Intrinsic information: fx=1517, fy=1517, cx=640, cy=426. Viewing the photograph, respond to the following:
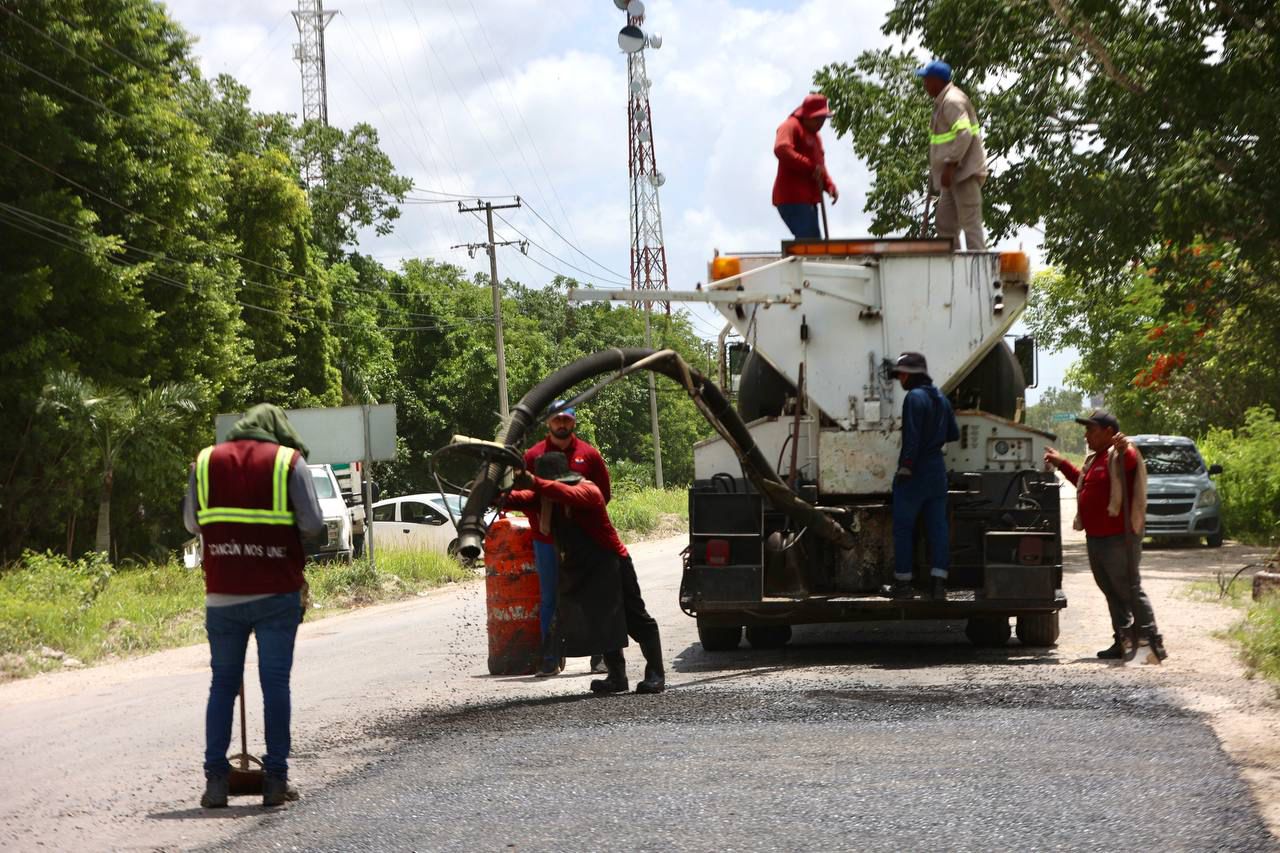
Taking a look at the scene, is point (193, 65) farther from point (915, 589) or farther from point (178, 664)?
point (915, 589)

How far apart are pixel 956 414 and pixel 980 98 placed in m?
14.0

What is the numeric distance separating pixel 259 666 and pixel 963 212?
6.95 metres

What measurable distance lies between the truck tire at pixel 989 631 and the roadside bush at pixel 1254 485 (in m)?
15.5

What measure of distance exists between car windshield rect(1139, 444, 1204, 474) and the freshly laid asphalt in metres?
17.8

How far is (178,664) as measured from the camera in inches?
Result: 546

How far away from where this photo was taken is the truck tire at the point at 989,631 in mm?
11578

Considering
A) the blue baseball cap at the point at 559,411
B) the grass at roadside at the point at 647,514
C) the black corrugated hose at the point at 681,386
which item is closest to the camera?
the black corrugated hose at the point at 681,386

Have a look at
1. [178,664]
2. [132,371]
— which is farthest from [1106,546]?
[132,371]

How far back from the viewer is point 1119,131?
22000 mm

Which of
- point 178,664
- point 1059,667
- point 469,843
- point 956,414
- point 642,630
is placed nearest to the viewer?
point 469,843

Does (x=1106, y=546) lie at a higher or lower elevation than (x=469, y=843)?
higher

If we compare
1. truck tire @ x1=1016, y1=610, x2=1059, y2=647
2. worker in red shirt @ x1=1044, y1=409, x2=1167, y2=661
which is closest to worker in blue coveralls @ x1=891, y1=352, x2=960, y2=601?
worker in red shirt @ x1=1044, y1=409, x2=1167, y2=661

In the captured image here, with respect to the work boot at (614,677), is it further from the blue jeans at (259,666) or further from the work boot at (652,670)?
the blue jeans at (259,666)

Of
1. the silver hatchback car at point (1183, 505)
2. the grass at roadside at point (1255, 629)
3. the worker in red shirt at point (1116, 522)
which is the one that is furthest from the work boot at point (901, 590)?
the silver hatchback car at point (1183, 505)
